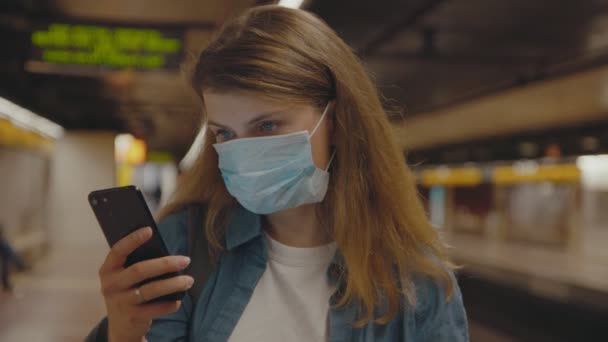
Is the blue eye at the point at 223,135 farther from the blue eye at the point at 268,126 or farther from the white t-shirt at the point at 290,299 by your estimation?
the white t-shirt at the point at 290,299

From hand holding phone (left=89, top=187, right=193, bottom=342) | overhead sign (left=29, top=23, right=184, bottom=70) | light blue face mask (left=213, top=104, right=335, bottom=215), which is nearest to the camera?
hand holding phone (left=89, top=187, right=193, bottom=342)

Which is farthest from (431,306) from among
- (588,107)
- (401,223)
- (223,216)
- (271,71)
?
(588,107)

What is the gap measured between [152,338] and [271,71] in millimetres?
634

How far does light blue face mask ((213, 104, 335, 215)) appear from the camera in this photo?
149 centimetres

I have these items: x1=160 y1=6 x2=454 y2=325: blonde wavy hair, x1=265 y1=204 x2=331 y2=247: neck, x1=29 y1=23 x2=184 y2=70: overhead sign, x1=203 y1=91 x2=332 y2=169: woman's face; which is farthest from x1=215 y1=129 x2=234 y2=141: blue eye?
x1=29 y1=23 x2=184 y2=70: overhead sign

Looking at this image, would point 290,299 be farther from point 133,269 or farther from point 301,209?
point 133,269

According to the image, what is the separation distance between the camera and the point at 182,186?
1645 mm

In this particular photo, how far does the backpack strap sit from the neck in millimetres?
173

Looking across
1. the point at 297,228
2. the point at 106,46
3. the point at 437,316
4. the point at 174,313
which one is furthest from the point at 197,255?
the point at 106,46

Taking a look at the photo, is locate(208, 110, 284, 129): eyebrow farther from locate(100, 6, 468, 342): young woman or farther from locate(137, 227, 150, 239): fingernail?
locate(137, 227, 150, 239): fingernail

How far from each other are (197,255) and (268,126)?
340 millimetres

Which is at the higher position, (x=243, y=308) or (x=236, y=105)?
(x=236, y=105)

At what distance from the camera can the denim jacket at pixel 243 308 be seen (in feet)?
4.61

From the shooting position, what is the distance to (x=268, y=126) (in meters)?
1.45
